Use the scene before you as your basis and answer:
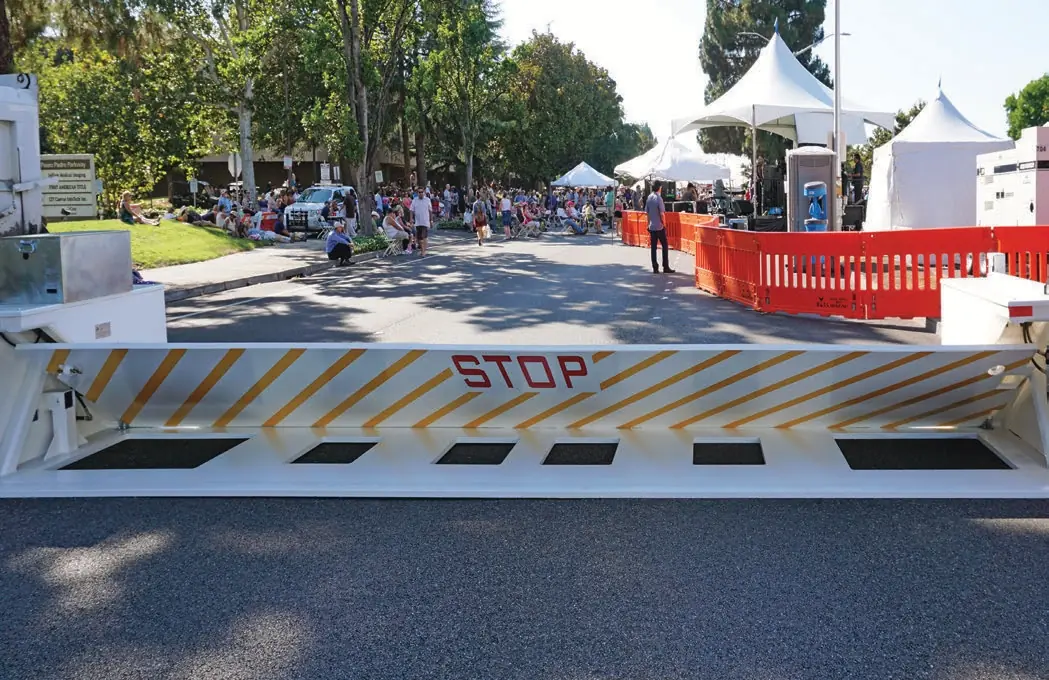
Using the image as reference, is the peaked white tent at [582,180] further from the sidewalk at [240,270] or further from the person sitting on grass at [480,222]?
the sidewalk at [240,270]

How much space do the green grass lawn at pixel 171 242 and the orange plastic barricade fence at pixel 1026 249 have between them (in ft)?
59.0

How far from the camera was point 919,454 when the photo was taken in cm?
656

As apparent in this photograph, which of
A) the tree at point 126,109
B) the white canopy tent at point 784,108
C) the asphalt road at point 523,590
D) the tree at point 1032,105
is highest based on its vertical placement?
the tree at point 1032,105

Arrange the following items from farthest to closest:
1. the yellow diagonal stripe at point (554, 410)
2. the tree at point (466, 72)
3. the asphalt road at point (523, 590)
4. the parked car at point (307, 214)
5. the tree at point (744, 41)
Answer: the tree at point (744, 41)
the tree at point (466, 72)
the parked car at point (307, 214)
the yellow diagonal stripe at point (554, 410)
the asphalt road at point (523, 590)

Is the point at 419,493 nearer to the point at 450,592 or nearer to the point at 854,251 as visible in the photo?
the point at 450,592

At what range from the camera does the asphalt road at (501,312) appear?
42.5 feet

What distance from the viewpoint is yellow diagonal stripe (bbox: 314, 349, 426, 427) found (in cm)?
687

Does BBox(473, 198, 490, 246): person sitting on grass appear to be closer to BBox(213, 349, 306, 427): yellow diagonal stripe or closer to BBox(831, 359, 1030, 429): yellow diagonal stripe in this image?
BBox(213, 349, 306, 427): yellow diagonal stripe

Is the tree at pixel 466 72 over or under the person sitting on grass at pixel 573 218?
over

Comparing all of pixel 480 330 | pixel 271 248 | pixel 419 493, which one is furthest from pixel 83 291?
pixel 271 248

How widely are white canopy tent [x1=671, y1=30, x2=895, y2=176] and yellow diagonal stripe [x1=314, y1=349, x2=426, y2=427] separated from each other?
20.5 metres

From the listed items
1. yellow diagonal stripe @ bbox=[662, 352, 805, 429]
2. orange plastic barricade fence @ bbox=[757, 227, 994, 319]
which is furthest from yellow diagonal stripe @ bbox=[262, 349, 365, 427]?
orange plastic barricade fence @ bbox=[757, 227, 994, 319]

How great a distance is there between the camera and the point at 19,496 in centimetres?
605

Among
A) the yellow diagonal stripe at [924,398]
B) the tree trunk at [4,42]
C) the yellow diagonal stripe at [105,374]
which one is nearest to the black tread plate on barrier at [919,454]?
the yellow diagonal stripe at [924,398]
